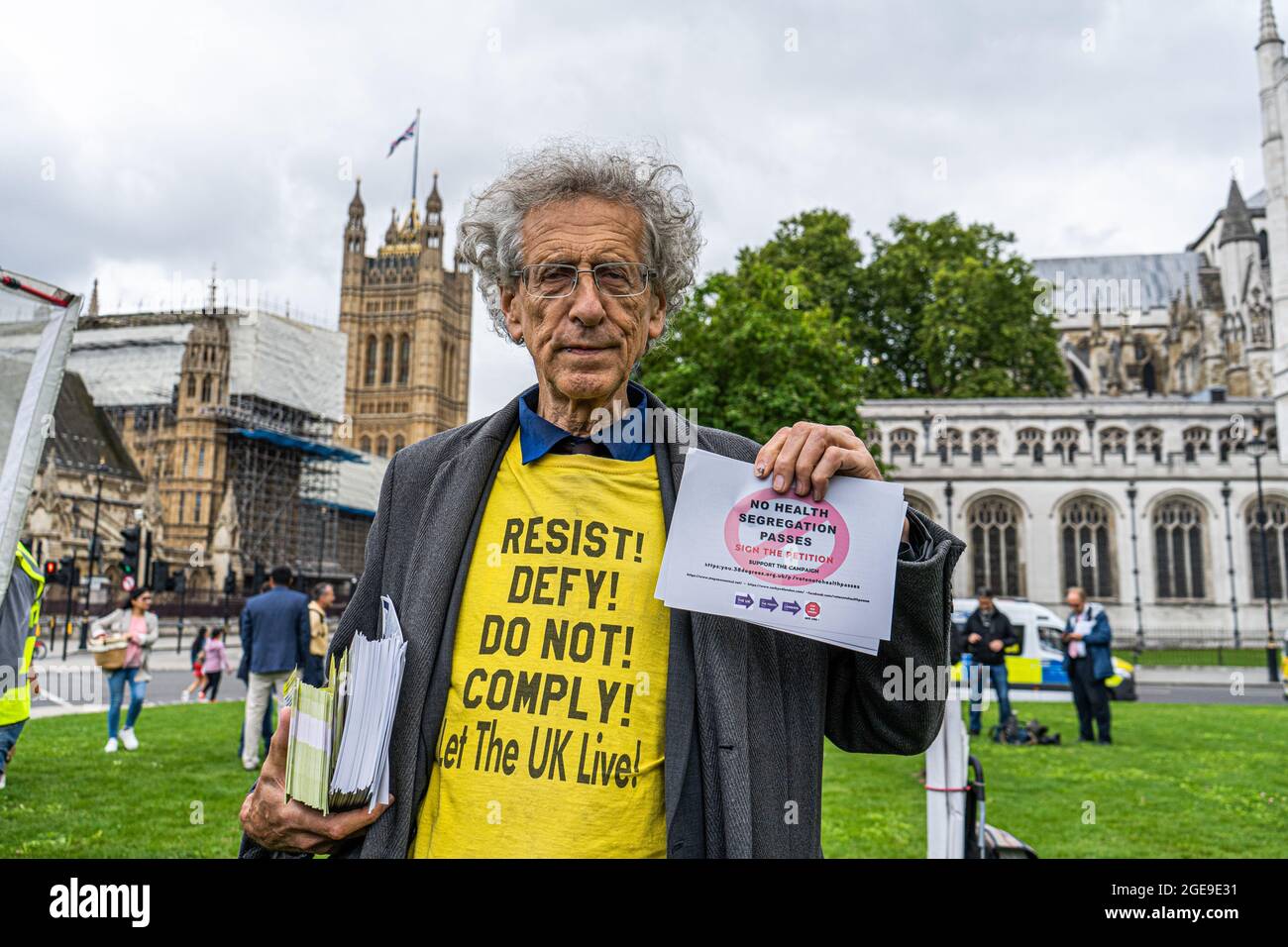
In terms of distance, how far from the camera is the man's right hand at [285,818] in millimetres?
1648

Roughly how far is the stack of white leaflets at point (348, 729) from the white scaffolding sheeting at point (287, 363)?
198ft

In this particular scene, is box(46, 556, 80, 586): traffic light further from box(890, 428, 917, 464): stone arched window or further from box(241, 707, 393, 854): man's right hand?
box(890, 428, 917, 464): stone arched window

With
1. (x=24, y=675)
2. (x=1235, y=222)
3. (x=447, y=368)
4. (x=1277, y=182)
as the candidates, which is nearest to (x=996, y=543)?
(x=1277, y=182)

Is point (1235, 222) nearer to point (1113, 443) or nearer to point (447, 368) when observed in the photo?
point (1113, 443)

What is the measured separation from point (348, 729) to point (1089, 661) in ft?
38.3

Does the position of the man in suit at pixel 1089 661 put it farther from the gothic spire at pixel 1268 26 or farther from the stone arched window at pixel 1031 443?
the gothic spire at pixel 1268 26

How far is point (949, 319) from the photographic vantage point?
41.8 meters

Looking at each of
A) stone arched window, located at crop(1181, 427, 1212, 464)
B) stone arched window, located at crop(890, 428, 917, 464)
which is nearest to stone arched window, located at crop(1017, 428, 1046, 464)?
stone arched window, located at crop(890, 428, 917, 464)

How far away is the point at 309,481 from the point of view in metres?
63.9

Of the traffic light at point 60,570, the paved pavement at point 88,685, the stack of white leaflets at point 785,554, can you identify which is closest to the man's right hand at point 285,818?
the stack of white leaflets at point 785,554

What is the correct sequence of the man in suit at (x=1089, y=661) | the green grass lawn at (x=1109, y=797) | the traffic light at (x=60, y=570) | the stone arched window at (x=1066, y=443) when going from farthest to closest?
the stone arched window at (x=1066, y=443) < the traffic light at (x=60, y=570) < the man in suit at (x=1089, y=661) < the green grass lawn at (x=1109, y=797)

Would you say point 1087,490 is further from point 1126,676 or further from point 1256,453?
point 1126,676
